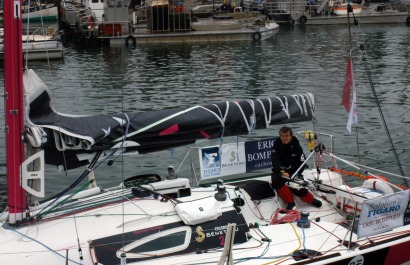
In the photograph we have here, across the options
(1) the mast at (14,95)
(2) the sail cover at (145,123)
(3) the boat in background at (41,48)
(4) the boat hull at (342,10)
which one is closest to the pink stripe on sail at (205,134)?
(2) the sail cover at (145,123)

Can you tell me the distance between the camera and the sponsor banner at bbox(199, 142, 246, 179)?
12.5m

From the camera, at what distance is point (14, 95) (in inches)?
379

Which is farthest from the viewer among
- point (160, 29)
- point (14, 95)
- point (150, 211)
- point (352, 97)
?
point (160, 29)

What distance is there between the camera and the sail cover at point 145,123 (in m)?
10.3

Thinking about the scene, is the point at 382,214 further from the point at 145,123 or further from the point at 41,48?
the point at 41,48

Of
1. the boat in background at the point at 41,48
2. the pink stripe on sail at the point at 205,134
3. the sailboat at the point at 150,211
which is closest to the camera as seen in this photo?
the sailboat at the point at 150,211

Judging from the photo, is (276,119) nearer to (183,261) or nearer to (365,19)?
(183,261)

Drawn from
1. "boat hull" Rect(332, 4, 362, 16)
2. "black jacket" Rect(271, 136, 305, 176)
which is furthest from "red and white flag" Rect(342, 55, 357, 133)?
"boat hull" Rect(332, 4, 362, 16)

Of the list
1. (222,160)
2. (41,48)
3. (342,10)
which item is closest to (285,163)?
(222,160)

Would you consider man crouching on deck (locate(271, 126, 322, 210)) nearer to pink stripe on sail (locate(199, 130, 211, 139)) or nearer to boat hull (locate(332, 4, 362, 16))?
pink stripe on sail (locate(199, 130, 211, 139))

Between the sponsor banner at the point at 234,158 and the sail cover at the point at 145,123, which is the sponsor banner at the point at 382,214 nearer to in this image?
the sail cover at the point at 145,123

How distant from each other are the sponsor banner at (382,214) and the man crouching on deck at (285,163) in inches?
78.0

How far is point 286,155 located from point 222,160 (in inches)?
50.5

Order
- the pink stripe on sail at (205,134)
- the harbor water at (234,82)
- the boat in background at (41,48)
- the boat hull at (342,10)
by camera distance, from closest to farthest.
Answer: the pink stripe on sail at (205,134), the harbor water at (234,82), the boat in background at (41,48), the boat hull at (342,10)
